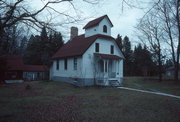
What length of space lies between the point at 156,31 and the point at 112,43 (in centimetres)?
1251

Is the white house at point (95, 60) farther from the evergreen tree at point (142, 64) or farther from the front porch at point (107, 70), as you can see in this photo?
the evergreen tree at point (142, 64)

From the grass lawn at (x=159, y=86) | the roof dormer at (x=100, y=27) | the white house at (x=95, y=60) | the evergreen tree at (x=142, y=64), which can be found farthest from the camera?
the evergreen tree at (x=142, y=64)

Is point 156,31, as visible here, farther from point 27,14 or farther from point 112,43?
Result: point 27,14

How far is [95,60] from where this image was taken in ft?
68.1

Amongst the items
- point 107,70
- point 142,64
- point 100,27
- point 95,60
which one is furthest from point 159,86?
point 142,64

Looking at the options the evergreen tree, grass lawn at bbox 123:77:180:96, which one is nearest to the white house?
grass lawn at bbox 123:77:180:96

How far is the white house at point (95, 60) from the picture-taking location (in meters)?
19.9

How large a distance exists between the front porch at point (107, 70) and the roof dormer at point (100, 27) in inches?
147

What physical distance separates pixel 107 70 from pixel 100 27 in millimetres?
6343

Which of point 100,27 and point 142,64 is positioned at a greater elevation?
point 100,27

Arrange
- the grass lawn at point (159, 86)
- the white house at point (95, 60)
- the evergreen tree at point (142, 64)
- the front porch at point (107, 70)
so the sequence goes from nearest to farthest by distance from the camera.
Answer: the grass lawn at point (159, 86) → the white house at point (95, 60) → the front porch at point (107, 70) → the evergreen tree at point (142, 64)

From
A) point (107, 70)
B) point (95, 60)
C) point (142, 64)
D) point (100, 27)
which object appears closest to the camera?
point (95, 60)

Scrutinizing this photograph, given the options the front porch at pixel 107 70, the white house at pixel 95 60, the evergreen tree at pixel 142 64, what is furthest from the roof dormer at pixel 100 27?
the evergreen tree at pixel 142 64

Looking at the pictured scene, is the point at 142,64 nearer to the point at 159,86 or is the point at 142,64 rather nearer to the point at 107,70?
the point at 159,86
